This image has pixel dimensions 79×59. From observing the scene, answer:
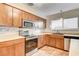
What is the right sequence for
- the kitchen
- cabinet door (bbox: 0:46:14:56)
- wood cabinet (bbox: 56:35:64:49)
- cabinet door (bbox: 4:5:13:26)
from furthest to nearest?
1. wood cabinet (bbox: 56:35:64:49)
2. cabinet door (bbox: 4:5:13:26)
3. the kitchen
4. cabinet door (bbox: 0:46:14:56)

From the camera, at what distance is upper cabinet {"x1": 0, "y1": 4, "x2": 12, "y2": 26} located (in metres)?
1.39

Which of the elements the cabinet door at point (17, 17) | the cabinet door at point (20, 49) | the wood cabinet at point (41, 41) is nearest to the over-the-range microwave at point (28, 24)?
the cabinet door at point (17, 17)

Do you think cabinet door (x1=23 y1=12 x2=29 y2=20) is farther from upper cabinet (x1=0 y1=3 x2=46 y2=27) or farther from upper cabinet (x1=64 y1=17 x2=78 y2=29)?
upper cabinet (x1=64 y1=17 x2=78 y2=29)

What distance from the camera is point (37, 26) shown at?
1.78 m

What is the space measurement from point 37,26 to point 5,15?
2.43ft

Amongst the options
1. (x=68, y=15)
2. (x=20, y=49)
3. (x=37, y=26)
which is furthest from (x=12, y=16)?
(x=68, y=15)

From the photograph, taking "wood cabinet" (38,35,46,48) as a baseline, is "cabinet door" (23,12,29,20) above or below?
above

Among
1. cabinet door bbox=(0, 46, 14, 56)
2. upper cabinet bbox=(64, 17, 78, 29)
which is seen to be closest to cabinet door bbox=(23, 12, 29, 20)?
cabinet door bbox=(0, 46, 14, 56)

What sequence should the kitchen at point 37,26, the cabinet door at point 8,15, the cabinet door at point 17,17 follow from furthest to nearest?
the cabinet door at point 17,17, the cabinet door at point 8,15, the kitchen at point 37,26

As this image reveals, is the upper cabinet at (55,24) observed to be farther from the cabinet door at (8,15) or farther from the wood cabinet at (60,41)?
the cabinet door at (8,15)

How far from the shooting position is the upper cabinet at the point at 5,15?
4.55ft

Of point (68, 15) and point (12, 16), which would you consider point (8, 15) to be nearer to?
point (12, 16)

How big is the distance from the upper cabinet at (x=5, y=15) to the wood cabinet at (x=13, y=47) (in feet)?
1.37

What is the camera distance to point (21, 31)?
1992mm
